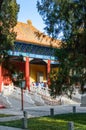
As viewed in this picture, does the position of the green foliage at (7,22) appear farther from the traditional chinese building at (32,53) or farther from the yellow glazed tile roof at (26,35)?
the traditional chinese building at (32,53)

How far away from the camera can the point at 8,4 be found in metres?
24.2

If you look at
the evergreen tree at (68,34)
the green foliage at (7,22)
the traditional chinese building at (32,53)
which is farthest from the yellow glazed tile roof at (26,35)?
the evergreen tree at (68,34)

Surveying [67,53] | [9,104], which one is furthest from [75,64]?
[9,104]

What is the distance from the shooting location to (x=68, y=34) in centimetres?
2173

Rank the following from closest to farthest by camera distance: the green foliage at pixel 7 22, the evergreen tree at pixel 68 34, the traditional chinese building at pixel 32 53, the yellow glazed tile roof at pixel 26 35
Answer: the evergreen tree at pixel 68 34
the green foliage at pixel 7 22
the traditional chinese building at pixel 32 53
the yellow glazed tile roof at pixel 26 35

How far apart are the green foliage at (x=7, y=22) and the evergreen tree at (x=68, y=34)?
266 cm

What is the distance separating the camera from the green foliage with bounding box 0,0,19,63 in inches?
952

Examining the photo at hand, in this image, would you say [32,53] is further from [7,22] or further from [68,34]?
[68,34]

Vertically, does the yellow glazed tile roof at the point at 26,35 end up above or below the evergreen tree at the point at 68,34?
below

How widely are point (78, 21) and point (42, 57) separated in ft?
102

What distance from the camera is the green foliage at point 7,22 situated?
24.2 metres

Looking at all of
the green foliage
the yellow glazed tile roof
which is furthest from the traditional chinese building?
the green foliage

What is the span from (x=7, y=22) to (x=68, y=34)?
4415mm

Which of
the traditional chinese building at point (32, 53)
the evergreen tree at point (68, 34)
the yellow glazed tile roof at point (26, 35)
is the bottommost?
the traditional chinese building at point (32, 53)
